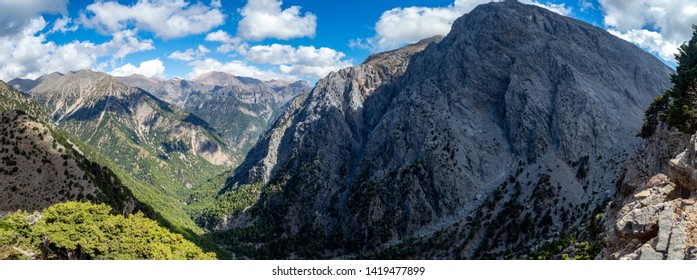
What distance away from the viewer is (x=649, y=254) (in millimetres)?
33062

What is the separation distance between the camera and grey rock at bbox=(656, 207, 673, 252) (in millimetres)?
33062

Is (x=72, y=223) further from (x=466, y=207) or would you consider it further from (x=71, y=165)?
(x=466, y=207)

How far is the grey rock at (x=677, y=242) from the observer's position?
104ft

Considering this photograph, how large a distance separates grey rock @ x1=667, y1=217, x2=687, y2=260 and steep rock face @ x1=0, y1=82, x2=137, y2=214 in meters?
143

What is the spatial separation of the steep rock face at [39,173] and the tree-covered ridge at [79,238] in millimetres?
64144

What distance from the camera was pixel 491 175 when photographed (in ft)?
632

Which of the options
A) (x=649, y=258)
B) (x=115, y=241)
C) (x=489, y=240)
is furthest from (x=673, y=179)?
(x=489, y=240)

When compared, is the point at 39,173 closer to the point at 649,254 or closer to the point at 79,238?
the point at 79,238

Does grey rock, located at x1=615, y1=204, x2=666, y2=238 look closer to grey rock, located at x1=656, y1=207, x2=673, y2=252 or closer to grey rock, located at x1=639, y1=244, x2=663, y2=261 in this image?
grey rock, located at x1=656, y1=207, x2=673, y2=252

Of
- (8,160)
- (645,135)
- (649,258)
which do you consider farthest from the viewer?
(8,160)

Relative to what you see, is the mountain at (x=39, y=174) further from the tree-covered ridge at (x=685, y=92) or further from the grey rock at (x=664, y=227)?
the tree-covered ridge at (x=685, y=92)

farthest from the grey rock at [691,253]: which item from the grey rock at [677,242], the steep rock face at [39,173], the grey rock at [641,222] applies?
the steep rock face at [39,173]

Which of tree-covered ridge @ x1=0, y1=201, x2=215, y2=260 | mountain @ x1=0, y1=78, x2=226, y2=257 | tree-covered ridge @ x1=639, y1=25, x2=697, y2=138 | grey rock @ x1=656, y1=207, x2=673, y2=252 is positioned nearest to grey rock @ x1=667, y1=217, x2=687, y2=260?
grey rock @ x1=656, y1=207, x2=673, y2=252

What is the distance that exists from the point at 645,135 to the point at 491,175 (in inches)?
3198
